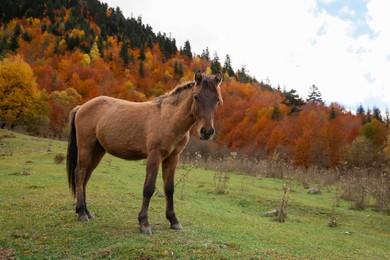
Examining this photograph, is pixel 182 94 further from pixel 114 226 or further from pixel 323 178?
pixel 323 178

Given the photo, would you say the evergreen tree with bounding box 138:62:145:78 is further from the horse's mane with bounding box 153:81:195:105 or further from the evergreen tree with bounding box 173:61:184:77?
the horse's mane with bounding box 153:81:195:105

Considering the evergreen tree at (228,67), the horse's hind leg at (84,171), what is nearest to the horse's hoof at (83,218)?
the horse's hind leg at (84,171)

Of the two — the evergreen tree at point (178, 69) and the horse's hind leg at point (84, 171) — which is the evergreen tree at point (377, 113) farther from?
the horse's hind leg at point (84, 171)

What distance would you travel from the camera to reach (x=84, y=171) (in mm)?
7379

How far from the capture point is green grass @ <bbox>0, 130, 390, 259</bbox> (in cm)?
511

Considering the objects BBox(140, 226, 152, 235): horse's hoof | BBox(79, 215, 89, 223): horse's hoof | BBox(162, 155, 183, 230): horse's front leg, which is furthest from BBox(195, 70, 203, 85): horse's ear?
BBox(79, 215, 89, 223): horse's hoof

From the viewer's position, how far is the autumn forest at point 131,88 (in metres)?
49.0

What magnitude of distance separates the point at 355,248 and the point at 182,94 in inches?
203

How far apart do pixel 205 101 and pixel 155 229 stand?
2565 millimetres

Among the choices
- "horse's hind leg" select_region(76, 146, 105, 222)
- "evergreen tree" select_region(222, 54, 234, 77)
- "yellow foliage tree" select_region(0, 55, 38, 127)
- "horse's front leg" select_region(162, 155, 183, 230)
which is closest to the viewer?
"horse's front leg" select_region(162, 155, 183, 230)

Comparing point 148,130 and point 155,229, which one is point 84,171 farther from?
point 155,229

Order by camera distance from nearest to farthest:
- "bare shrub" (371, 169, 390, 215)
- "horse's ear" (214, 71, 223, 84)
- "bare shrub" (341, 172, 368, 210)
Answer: "horse's ear" (214, 71, 223, 84) → "bare shrub" (371, 169, 390, 215) → "bare shrub" (341, 172, 368, 210)

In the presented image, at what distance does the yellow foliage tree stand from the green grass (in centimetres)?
3671

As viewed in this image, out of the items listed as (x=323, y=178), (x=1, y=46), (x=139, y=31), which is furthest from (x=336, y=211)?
(x=139, y=31)
